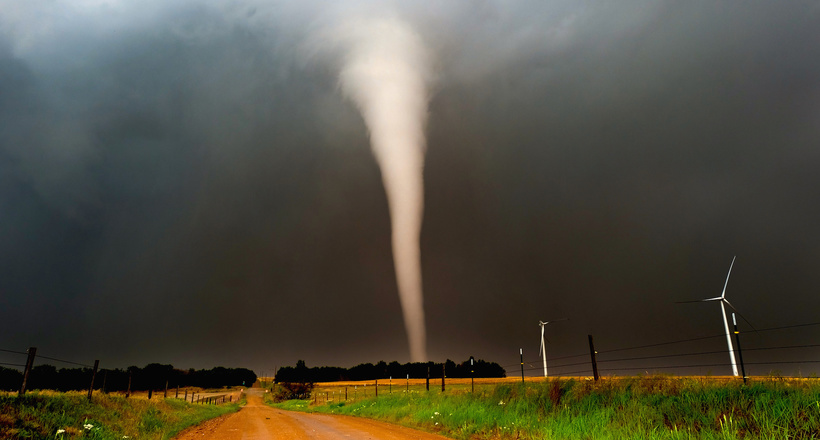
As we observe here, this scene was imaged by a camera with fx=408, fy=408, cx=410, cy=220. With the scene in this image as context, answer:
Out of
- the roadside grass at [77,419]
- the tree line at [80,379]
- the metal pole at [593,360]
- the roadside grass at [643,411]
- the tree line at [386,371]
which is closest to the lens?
the roadside grass at [643,411]

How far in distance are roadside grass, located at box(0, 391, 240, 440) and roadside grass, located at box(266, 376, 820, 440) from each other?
13.2 metres

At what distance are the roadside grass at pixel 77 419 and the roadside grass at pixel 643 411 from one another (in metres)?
13.2

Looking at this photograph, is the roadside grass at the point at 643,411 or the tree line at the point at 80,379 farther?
the tree line at the point at 80,379

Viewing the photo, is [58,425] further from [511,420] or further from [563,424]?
[563,424]

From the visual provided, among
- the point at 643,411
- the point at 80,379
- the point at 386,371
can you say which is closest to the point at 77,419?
the point at 643,411

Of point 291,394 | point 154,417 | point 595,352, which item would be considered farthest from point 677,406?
point 291,394

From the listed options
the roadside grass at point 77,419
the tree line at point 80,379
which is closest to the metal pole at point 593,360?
the roadside grass at point 77,419

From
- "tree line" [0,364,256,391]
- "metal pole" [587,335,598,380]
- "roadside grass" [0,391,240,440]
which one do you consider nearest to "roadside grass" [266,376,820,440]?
"metal pole" [587,335,598,380]

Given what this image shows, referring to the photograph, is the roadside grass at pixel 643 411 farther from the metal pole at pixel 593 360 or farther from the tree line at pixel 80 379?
the tree line at pixel 80 379

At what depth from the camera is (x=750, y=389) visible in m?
12.5

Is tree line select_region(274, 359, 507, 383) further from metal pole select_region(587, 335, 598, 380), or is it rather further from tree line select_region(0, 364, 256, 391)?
metal pole select_region(587, 335, 598, 380)

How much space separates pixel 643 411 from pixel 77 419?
21.1m

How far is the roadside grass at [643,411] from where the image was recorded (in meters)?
10.1

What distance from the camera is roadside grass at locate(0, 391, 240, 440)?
506 inches
